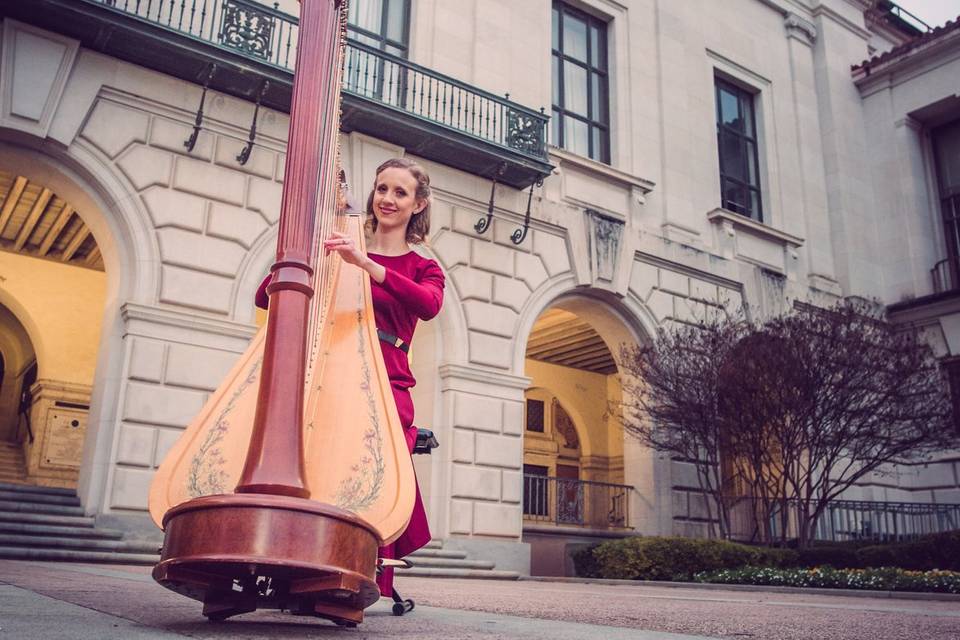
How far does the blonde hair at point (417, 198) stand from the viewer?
3.18 metres

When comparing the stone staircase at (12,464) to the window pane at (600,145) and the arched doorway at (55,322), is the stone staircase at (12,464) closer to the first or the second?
the arched doorway at (55,322)

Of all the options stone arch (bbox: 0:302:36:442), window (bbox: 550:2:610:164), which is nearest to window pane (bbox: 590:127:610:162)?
window (bbox: 550:2:610:164)

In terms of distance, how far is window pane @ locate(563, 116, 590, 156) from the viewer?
1623 cm

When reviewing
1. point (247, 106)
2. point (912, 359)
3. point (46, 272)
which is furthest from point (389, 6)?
point (912, 359)

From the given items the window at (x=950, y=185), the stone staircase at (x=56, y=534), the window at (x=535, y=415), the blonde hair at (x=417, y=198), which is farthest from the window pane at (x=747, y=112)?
the blonde hair at (x=417, y=198)

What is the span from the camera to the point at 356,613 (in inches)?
83.6

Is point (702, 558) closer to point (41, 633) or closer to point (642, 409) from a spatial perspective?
point (642, 409)

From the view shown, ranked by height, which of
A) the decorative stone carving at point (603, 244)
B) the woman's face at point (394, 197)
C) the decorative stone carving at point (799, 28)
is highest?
the decorative stone carving at point (799, 28)

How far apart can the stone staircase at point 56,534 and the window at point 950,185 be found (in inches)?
648

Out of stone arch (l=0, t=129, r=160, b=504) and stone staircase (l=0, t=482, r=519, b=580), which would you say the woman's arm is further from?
stone arch (l=0, t=129, r=160, b=504)

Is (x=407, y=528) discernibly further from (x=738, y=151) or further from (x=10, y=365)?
(x=10, y=365)

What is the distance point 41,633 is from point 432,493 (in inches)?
A: 420

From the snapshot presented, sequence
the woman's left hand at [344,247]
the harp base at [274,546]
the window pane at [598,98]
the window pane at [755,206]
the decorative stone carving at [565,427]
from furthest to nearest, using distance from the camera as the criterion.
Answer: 1. the decorative stone carving at [565,427]
2. the window pane at [755,206]
3. the window pane at [598,98]
4. the woman's left hand at [344,247]
5. the harp base at [274,546]

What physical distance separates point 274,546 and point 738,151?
19.4 meters
